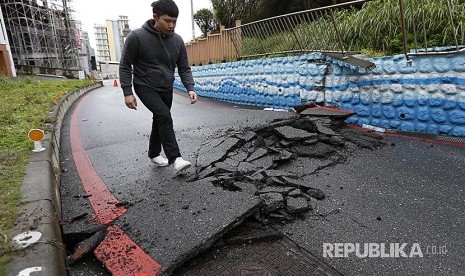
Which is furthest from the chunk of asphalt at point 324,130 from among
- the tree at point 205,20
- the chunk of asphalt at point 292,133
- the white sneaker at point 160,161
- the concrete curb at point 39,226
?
the tree at point 205,20

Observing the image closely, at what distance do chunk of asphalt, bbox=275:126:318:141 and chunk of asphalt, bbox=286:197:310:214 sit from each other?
146cm

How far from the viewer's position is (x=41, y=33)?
2970 centimetres

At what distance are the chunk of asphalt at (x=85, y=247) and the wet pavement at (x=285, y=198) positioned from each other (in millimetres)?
53

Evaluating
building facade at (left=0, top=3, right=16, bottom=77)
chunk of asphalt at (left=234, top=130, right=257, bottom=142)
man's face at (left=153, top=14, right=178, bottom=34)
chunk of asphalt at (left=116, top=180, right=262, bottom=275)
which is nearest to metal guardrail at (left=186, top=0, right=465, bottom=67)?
chunk of asphalt at (left=234, top=130, right=257, bottom=142)

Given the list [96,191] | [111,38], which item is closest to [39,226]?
[96,191]

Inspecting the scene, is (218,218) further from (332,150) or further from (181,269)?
(332,150)

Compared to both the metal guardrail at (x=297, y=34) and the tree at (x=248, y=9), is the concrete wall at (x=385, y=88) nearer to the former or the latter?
the metal guardrail at (x=297, y=34)

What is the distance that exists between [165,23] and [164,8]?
0.49 feet

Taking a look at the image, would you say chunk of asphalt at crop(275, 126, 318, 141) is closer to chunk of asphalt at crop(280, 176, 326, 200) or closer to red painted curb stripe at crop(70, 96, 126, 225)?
chunk of asphalt at crop(280, 176, 326, 200)

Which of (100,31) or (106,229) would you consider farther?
(100,31)

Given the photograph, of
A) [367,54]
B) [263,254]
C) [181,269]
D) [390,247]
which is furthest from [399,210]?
[367,54]

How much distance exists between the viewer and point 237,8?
16406 millimetres

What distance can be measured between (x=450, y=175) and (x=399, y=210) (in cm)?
113

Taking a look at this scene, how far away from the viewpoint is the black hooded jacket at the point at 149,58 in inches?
126
